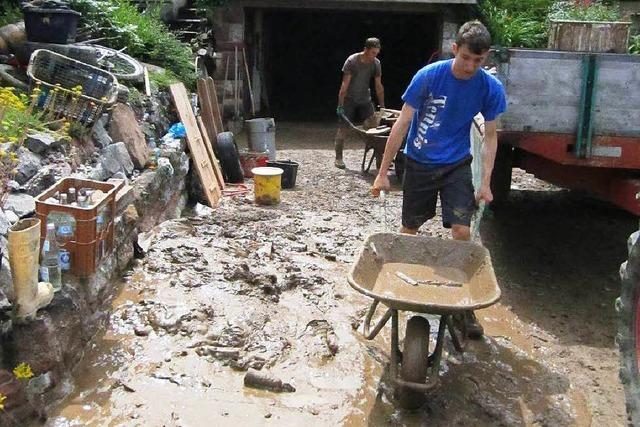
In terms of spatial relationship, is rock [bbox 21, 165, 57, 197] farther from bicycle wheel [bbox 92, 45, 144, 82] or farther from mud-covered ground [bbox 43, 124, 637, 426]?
bicycle wheel [bbox 92, 45, 144, 82]

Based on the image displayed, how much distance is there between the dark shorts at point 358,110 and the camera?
429 inches

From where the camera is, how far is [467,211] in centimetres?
462

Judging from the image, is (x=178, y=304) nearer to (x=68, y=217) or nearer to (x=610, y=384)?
(x=68, y=217)

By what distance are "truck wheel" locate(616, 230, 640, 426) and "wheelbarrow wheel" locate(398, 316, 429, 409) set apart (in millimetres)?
981

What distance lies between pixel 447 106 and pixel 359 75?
6.41 m

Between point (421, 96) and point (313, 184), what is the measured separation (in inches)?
204

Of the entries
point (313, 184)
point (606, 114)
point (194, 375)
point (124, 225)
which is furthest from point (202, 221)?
point (606, 114)

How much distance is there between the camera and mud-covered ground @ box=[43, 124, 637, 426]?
385 cm

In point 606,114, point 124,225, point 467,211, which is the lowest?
point 124,225

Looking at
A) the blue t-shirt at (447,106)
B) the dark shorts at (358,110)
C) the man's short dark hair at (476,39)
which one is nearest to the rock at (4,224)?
the blue t-shirt at (447,106)

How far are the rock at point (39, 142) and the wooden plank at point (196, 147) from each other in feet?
8.73

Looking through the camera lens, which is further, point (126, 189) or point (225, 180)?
point (225, 180)

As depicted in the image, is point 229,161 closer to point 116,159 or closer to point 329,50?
point 116,159

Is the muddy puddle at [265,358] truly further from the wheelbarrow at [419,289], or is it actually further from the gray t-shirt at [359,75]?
the gray t-shirt at [359,75]
